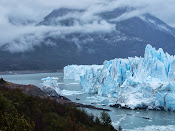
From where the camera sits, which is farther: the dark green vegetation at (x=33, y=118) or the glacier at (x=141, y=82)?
the glacier at (x=141, y=82)

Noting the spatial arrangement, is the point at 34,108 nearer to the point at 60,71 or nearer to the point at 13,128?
the point at 13,128

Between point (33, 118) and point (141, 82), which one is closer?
point (33, 118)

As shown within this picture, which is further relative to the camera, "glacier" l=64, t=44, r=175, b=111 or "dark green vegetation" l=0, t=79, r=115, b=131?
"glacier" l=64, t=44, r=175, b=111

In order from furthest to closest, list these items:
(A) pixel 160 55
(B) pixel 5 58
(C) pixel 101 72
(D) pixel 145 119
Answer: (B) pixel 5 58 → (C) pixel 101 72 → (A) pixel 160 55 → (D) pixel 145 119

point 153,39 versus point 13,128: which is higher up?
point 153,39

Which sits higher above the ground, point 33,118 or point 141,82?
point 141,82

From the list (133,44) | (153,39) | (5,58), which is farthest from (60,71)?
(153,39)

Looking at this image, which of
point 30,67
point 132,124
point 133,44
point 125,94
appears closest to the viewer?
point 132,124

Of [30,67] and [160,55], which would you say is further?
[30,67]
